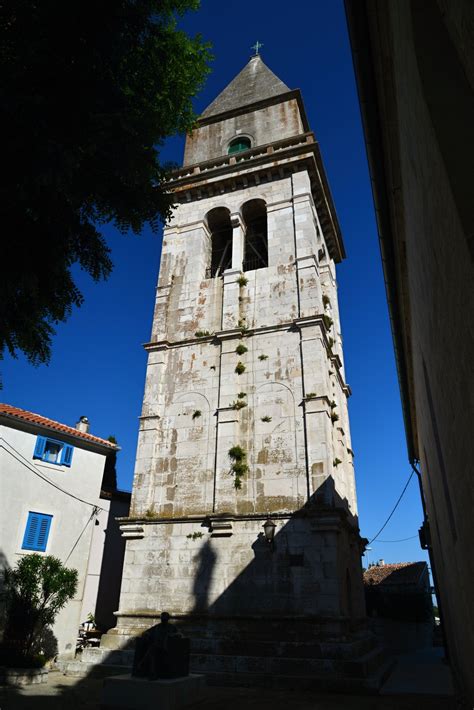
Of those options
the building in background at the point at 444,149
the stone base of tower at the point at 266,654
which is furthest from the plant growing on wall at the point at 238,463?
the building in background at the point at 444,149

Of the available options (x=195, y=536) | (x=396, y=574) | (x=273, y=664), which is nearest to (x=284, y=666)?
(x=273, y=664)

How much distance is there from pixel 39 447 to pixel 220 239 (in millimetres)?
11575

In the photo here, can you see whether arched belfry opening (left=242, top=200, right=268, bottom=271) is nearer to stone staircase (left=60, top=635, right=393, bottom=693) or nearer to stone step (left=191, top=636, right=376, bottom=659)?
stone step (left=191, top=636, right=376, bottom=659)

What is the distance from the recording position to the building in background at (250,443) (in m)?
11.4

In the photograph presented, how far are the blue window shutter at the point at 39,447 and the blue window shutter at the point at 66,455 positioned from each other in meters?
0.90

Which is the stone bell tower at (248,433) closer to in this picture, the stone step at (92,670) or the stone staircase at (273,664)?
the stone staircase at (273,664)

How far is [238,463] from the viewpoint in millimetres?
13500

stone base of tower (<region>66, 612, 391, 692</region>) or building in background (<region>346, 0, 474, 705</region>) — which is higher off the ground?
building in background (<region>346, 0, 474, 705</region>)

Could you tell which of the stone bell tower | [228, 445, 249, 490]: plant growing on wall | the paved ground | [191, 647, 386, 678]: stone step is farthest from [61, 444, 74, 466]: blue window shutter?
[191, 647, 386, 678]: stone step

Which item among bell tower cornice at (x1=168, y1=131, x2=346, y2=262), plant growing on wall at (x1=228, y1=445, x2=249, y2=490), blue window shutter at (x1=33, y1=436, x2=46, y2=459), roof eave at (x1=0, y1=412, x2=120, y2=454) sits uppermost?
bell tower cornice at (x1=168, y1=131, x2=346, y2=262)

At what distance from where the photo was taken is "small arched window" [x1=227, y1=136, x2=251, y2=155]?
2128 cm

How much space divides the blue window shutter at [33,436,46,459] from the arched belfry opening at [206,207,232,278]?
8950 mm

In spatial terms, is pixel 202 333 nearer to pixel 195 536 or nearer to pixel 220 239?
pixel 220 239

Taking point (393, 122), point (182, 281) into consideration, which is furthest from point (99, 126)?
point (182, 281)
